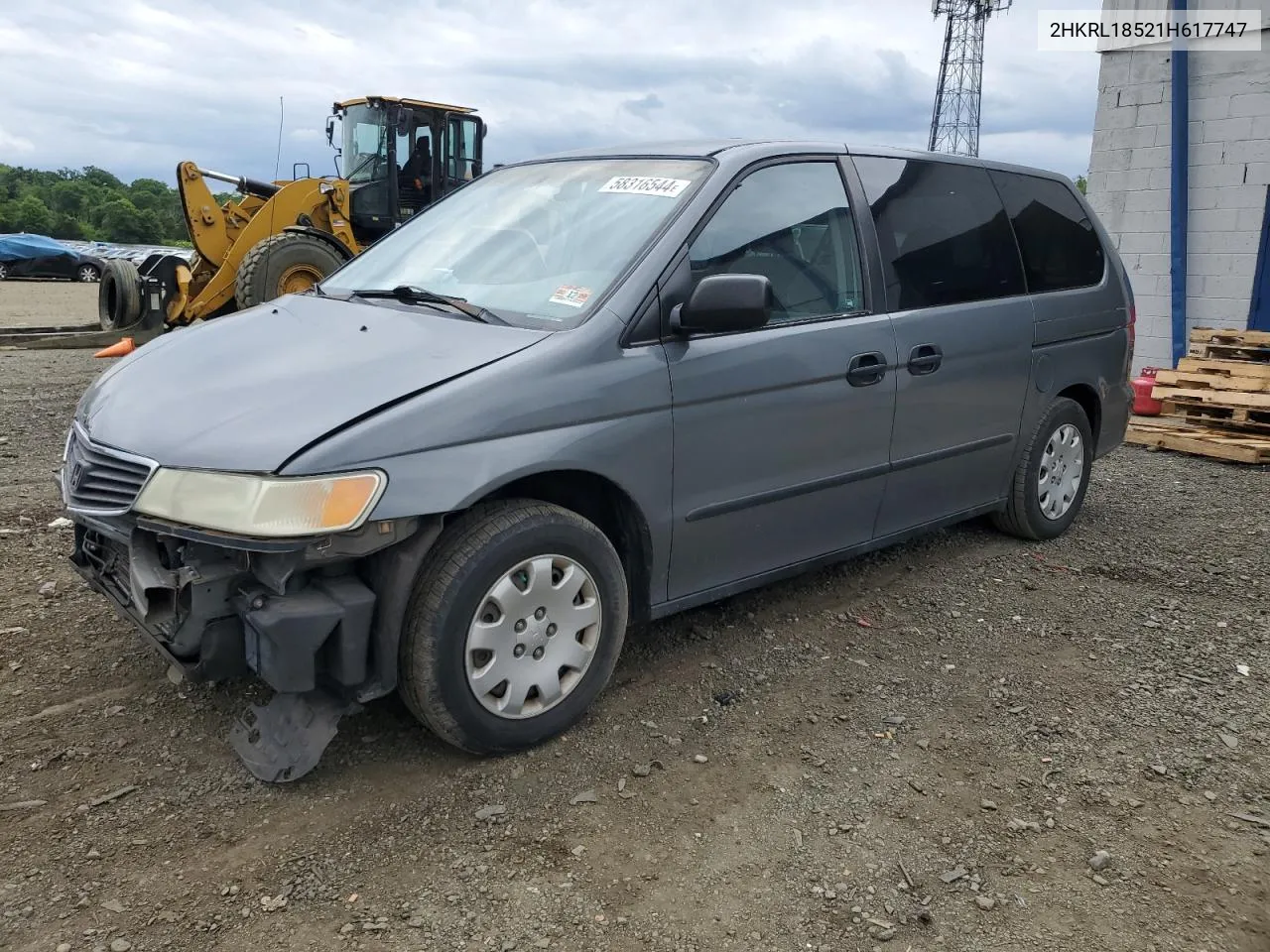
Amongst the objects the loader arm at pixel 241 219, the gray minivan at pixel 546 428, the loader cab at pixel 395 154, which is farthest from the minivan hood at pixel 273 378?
the loader cab at pixel 395 154

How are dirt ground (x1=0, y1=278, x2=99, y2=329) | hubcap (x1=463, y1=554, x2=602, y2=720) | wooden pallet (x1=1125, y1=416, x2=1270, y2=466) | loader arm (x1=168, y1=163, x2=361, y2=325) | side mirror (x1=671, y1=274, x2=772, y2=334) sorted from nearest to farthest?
hubcap (x1=463, y1=554, x2=602, y2=720)
side mirror (x1=671, y1=274, x2=772, y2=334)
wooden pallet (x1=1125, y1=416, x2=1270, y2=466)
loader arm (x1=168, y1=163, x2=361, y2=325)
dirt ground (x1=0, y1=278, x2=99, y2=329)

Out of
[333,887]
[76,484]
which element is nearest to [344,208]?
[76,484]

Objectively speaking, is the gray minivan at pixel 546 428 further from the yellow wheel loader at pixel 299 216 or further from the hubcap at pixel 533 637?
the yellow wheel loader at pixel 299 216

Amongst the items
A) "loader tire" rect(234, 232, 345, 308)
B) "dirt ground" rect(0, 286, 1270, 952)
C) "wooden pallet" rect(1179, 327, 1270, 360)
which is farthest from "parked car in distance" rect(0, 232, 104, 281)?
"dirt ground" rect(0, 286, 1270, 952)

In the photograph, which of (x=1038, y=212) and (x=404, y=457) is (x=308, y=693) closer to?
(x=404, y=457)

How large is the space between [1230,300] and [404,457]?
30.4 feet

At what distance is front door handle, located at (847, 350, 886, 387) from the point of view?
149 inches

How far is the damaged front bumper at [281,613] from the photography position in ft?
8.53

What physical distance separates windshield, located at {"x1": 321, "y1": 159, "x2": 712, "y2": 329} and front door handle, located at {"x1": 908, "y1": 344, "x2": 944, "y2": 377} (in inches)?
45.5

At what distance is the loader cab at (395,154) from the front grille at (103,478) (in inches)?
375

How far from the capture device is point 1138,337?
10.0 meters

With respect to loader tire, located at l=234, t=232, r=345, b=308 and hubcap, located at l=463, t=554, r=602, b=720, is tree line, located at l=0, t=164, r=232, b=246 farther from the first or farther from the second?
hubcap, located at l=463, t=554, r=602, b=720

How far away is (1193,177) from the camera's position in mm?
9570

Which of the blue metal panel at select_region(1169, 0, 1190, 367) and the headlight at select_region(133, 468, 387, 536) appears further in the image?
the blue metal panel at select_region(1169, 0, 1190, 367)
